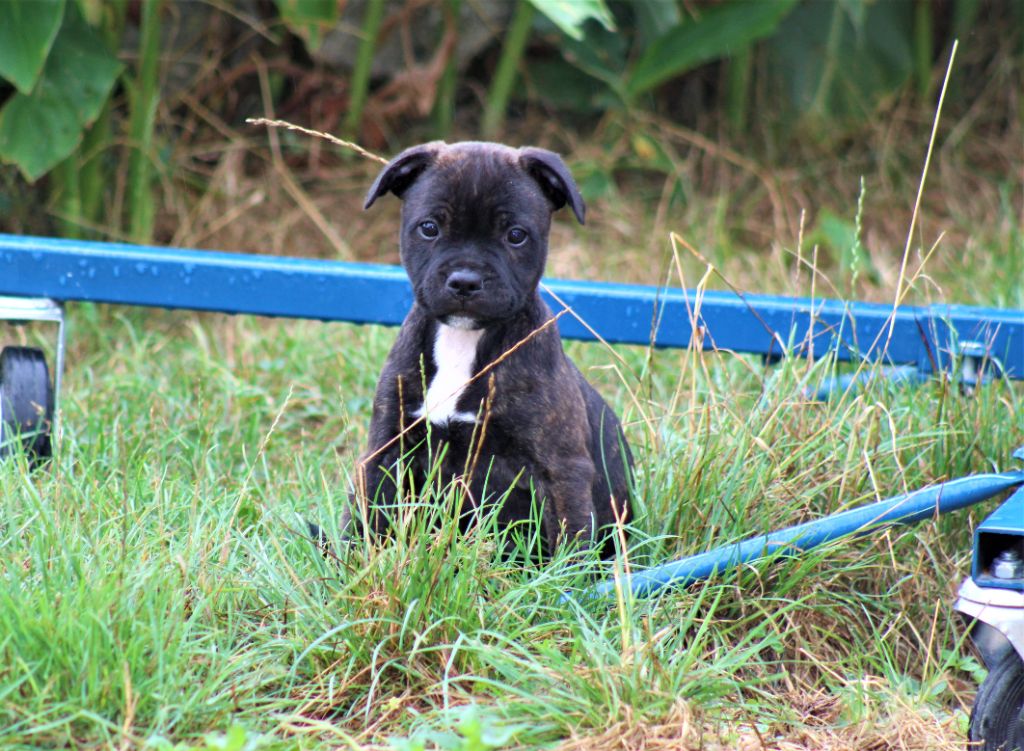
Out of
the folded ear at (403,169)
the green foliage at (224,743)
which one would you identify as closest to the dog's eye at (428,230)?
the folded ear at (403,169)

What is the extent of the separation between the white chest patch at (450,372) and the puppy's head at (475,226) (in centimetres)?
14

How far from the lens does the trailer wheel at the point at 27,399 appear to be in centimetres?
371

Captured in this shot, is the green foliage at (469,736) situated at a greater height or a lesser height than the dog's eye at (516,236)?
lesser

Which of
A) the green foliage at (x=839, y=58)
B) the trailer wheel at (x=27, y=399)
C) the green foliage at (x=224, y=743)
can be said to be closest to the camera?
the green foliage at (x=224, y=743)

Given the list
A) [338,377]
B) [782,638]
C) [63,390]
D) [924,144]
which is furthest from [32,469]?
[924,144]

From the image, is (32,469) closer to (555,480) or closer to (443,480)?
(443,480)

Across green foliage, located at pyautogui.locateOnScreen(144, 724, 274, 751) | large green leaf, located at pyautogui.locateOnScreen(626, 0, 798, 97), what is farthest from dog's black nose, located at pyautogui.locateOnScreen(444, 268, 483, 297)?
large green leaf, located at pyautogui.locateOnScreen(626, 0, 798, 97)

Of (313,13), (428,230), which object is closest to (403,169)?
(428,230)

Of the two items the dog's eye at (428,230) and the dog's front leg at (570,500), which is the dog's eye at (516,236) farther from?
the dog's front leg at (570,500)

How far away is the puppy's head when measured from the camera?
9.73 ft

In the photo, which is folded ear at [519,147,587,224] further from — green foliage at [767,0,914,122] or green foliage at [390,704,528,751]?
green foliage at [767,0,914,122]

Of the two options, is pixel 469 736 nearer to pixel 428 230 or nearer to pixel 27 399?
pixel 428 230

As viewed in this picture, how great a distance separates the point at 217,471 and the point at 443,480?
0.92m

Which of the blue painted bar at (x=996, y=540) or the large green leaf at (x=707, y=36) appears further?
the large green leaf at (x=707, y=36)
